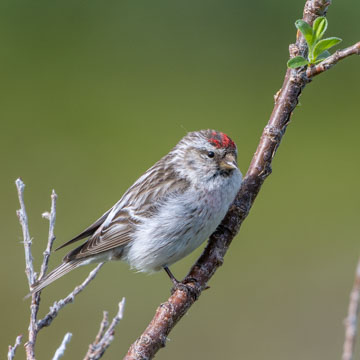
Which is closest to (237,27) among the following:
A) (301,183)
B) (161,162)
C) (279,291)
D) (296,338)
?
(301,183)

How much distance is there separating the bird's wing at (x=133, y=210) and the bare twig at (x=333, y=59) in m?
1.18

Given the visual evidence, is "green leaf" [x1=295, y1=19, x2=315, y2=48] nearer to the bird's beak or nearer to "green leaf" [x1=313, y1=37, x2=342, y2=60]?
"green leaf" [x1=313, y1=37, x2=342, y2=60]

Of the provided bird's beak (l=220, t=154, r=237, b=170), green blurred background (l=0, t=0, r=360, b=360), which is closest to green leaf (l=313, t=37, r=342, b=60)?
bird's beak (l=220, t=154, r=237, b=170)

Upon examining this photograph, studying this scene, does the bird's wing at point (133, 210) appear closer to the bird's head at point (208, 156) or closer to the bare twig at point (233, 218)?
the bird's head at point (208, 156)

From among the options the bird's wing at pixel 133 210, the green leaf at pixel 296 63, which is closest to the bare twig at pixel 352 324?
the green leaf at pixel 296 63

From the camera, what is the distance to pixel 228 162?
3.88 meters

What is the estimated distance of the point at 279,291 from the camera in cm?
677

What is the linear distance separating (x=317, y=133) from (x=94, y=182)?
2.47m

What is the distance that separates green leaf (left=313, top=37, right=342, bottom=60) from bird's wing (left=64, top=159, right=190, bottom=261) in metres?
1.28

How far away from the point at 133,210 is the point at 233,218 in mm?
693

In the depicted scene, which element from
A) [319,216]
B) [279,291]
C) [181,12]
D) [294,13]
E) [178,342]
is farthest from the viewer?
[181,12]

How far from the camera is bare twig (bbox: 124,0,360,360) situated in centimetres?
278

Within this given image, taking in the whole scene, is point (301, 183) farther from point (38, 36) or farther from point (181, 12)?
point (38, 36)

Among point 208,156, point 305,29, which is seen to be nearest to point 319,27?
point 305,29
